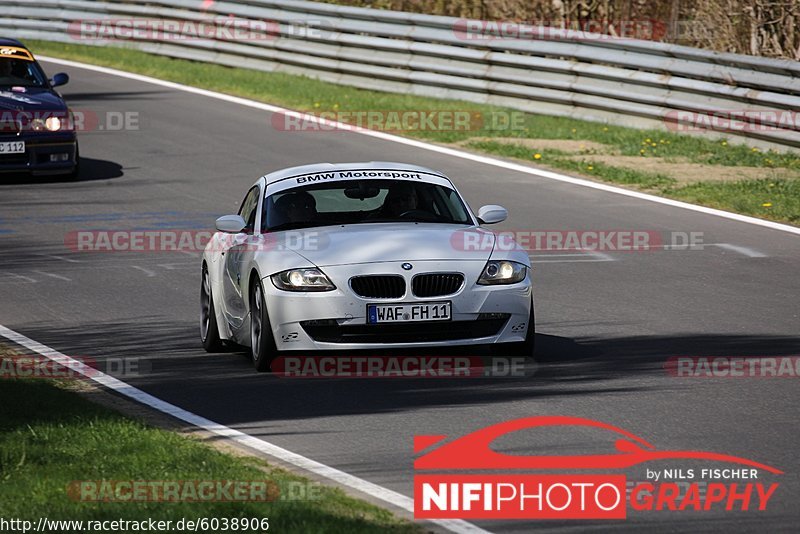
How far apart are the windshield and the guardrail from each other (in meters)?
9.83

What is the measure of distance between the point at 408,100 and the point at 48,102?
7132mm

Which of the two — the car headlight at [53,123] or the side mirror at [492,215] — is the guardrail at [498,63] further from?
the side mirror at [492,215]

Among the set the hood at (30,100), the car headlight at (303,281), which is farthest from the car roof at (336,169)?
the hood at (30,100)

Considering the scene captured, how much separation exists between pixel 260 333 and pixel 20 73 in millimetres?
11912

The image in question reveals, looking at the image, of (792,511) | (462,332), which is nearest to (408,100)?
(462,332)

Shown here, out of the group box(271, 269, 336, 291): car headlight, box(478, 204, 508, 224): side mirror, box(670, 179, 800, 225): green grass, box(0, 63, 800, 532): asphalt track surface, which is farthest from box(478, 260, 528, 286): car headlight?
box(670, 179, 800, 225): green grass

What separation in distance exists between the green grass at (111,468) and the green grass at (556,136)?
10672mm

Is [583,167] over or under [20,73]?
under

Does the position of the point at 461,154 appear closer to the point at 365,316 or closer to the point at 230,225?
the point at 230,225

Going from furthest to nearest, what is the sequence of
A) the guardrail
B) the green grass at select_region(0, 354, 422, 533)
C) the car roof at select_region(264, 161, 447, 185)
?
the guardrail, the car roof at select_region(264, 161, 447, 185), the green grass at select_region(0, 354, 422, 533)

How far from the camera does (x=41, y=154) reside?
20.3 m

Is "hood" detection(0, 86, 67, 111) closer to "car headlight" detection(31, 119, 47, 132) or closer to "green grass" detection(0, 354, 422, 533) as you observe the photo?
"car headlight" detection(31, 119, 47, 132)

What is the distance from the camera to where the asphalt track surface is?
837 centimetres

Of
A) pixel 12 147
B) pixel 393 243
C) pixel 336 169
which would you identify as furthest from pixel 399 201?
pixel 12 147
